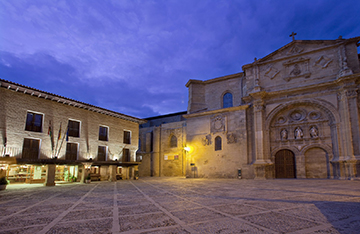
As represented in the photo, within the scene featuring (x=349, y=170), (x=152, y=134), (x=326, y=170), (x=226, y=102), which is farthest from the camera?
(x=152, y=134)

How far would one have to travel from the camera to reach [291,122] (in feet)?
83.3

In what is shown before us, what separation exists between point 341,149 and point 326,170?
2.66 m

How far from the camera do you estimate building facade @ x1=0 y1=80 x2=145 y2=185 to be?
17.8 m

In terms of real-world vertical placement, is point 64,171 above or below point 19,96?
below

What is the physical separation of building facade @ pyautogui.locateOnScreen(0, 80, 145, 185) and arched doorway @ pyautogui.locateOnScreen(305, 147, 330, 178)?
19487mm

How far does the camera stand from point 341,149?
2188 cm

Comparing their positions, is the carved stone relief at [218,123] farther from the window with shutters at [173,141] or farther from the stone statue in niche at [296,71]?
the window with shutters at [173,141]

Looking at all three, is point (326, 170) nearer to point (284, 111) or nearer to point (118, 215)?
point (284, 111)

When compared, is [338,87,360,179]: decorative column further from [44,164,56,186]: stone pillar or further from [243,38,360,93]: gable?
[44,164,56,186]: stone pillar

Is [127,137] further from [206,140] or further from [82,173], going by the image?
[206,140]

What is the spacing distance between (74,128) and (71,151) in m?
2.24

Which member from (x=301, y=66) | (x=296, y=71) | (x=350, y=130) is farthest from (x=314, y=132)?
(x=301, y=66)

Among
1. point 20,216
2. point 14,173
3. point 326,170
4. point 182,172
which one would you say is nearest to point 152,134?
point 182,172

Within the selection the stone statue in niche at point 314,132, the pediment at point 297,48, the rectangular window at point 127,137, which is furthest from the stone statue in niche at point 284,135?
the rectangular window at point 127,137
